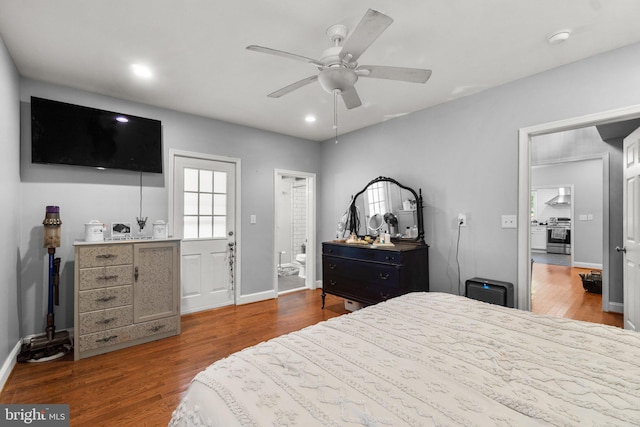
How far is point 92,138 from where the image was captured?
3.02 metres

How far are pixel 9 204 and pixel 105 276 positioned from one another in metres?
0.89

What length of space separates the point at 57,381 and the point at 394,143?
4050 mm

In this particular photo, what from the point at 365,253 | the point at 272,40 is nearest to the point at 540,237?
the point at 365,253

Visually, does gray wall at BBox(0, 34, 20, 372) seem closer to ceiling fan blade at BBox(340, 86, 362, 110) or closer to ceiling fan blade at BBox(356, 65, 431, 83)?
ceiling fan blade at BBox(340, 86, 362, 110)

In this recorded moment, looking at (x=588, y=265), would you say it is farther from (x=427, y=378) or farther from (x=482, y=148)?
(x=427, y=378)

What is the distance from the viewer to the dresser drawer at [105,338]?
259cm

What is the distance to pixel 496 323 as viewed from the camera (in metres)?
1.57

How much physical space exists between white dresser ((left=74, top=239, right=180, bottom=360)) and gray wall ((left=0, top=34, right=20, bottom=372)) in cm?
42

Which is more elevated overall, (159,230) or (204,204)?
(204,204)

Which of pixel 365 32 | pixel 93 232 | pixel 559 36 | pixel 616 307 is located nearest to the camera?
pixel 365 32

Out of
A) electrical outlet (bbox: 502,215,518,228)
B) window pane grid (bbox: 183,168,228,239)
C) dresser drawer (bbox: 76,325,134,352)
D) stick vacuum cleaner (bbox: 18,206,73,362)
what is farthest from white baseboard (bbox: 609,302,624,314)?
stick vacuum cleaner (bbox: 18,206,73,362)

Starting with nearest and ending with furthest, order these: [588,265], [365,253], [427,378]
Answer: [427,378] < [365,253] < [588,265]

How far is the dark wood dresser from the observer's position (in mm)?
3131

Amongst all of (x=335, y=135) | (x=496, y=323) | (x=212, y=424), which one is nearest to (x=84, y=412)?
(x=212, y=424)
